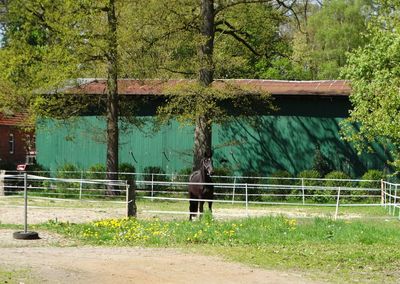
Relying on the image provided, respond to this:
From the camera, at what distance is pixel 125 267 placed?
11102mm

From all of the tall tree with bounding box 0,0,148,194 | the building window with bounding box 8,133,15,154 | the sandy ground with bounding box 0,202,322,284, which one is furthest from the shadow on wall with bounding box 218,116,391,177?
the building window with bounding box 8,133,15,154

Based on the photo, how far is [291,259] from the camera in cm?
1215

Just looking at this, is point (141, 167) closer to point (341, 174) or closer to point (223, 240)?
point (341, 174)

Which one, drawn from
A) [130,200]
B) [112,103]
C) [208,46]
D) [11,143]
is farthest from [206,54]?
[11,143]

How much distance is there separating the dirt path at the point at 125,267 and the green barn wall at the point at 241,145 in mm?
20587

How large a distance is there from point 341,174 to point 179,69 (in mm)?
8910

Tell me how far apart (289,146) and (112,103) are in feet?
30.1

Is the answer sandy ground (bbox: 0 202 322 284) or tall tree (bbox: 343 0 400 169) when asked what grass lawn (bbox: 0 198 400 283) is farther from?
tall tree (bbox: 343 0 400 169)

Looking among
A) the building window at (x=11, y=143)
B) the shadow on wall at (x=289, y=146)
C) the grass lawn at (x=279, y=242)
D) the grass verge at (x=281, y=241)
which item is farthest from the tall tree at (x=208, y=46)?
the building window at (x=11, y=143)

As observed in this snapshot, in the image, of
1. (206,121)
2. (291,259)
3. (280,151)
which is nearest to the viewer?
(291,259)

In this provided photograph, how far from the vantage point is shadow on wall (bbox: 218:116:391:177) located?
110 ft

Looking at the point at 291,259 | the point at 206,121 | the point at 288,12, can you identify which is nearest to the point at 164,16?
the point at 206,121

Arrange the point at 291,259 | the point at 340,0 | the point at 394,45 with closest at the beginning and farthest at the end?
1. the point at 291,259
2. the point at 394,45
3. the point at 340,0

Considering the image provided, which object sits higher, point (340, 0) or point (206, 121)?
point (340, 0)
